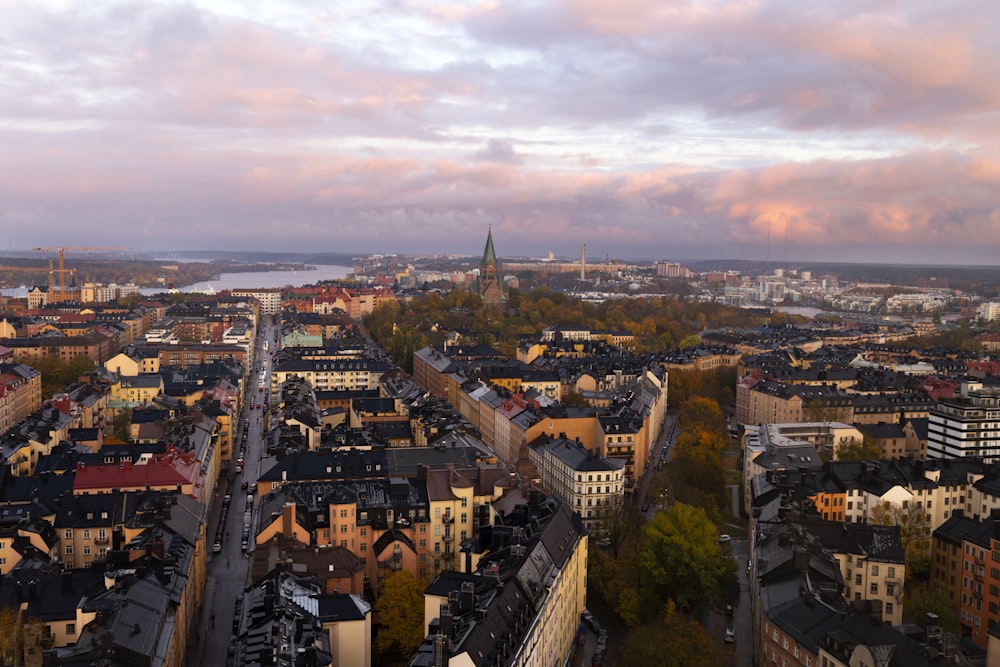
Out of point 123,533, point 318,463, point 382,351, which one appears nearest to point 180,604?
point 123,533

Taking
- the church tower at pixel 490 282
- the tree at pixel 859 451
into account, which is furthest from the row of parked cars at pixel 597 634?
the church tower at pixel 490 282

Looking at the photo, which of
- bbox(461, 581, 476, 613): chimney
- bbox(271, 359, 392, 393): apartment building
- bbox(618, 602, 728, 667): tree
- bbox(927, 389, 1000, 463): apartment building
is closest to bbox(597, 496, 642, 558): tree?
bbox(618, 602, 728, 667): tree

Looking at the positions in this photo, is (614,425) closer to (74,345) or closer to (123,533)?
(123,533)

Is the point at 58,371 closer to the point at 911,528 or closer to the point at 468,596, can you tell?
the point at 468,596

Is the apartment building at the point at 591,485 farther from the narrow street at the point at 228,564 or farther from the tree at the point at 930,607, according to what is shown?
the narrow street at the point at 228,564

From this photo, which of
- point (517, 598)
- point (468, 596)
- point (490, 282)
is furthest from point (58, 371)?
point (490, 282)
